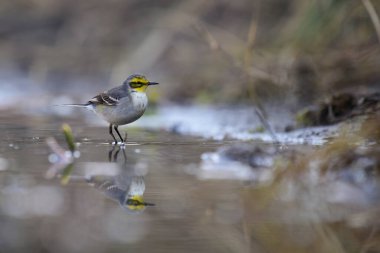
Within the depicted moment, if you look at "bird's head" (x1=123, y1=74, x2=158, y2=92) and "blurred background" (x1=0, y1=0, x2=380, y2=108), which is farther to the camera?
"blurred background" (x1=0, y1=0, x2=380, y2=108)

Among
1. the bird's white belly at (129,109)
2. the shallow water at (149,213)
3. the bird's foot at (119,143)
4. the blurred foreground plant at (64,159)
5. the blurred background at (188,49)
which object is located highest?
the blurred background at (188,49)

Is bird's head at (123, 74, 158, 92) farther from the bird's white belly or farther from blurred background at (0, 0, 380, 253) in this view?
blurred background at (0, 0, 380, 253)

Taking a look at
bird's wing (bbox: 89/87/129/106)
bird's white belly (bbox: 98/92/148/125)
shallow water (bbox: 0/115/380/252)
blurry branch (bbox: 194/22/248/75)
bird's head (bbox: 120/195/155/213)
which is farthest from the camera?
bird's wing (bbox: 89/87/129/106)

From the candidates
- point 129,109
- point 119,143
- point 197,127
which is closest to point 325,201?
point 119,143

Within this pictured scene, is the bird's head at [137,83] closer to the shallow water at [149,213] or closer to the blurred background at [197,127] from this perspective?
the blurred background at [197,127]

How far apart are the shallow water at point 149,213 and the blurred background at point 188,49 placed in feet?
8.18

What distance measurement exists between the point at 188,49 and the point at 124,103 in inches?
217

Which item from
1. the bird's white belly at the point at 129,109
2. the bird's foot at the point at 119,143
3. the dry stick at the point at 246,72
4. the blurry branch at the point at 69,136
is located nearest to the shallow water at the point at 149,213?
the blurry branch at the point at 69,136

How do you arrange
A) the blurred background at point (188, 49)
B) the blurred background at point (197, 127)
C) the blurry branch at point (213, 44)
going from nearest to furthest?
the blurred background at point (197, 127)
the blurry branch at point (213, 44)
the blurred background at point (188, 49)

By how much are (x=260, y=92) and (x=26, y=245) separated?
6.37m

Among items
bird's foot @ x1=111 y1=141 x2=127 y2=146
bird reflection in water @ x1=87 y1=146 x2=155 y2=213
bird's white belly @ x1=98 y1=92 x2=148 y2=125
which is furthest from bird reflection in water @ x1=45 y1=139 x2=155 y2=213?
bird's white belly @ x1=98 y1=92 x2=148 y2=125

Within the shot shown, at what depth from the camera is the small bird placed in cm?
799

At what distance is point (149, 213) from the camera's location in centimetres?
447

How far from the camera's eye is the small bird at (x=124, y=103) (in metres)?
7.99
